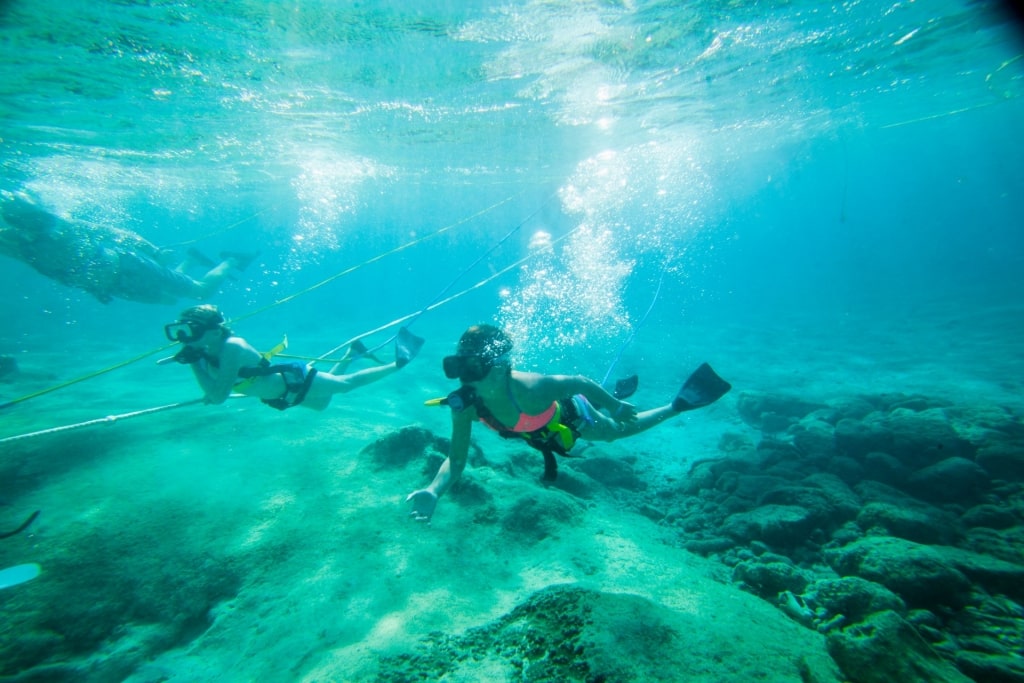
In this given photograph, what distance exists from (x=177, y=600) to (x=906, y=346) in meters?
25.8

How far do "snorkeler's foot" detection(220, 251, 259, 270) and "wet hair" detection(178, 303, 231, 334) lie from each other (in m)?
10.5

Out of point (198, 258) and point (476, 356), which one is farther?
point (198, 258)

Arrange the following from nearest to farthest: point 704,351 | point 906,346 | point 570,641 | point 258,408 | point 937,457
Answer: point 570,641 → point 937,457 → point 258,408 → point 906,346 → point 704,351

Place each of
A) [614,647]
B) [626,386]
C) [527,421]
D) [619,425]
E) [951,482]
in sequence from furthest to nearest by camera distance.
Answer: [626,386]
[951,482]
[619,425]
[527,421]
[614,647]

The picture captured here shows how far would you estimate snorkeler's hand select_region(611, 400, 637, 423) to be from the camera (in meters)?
4.95

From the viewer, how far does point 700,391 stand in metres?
5.11

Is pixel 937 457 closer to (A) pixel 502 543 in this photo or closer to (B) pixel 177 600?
(A) pixel 502 543

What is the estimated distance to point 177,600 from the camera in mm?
3834

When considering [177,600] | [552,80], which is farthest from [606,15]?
[177,600]

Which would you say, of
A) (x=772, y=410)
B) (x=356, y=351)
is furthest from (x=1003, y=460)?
(x=356, y=351)

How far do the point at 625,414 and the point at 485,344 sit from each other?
7.36ft

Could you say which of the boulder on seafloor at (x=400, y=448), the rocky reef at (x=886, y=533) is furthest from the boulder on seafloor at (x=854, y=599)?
the boulder on seafloor at (x=400, y=448)

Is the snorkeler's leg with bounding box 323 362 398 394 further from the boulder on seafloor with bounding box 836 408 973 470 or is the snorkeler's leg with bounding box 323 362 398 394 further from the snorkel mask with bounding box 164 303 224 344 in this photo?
the boulder on seafloor with bounding box 836 408 973 470

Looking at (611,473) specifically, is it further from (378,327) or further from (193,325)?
(378,327)
